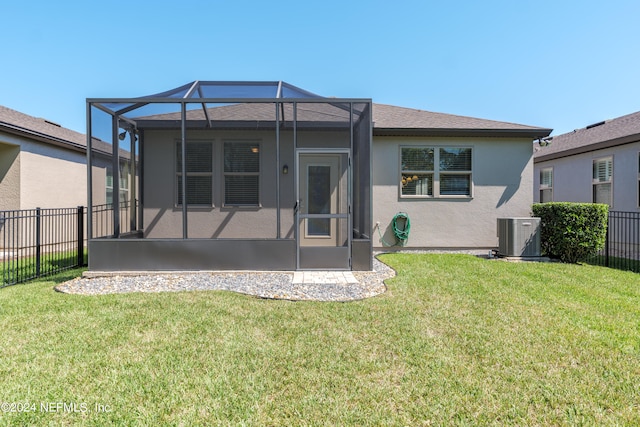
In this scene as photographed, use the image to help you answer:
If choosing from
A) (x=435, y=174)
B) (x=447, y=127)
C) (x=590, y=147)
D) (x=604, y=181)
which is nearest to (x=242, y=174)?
(x=435, y=174)

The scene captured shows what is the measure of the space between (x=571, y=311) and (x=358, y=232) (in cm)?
387

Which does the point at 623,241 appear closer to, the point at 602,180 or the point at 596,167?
the point at 602,180

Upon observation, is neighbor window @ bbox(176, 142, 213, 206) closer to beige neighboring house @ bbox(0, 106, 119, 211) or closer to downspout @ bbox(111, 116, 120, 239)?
beige neighboring house @ bbox(0, 106, 119, 211)

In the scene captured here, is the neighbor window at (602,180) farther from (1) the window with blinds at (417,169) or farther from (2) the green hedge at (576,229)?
(1) the window with blinds at (417,169)

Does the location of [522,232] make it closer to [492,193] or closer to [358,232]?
[492,193]

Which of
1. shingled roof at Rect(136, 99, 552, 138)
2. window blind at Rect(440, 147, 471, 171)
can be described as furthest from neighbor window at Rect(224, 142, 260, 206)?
window blind at Rect(440, 147, 471, 171)

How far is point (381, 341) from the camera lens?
303 cm

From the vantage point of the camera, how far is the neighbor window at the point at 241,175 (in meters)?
7.55

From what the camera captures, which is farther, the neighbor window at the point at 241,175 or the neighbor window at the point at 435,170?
the neighbor window at the point at 435,170

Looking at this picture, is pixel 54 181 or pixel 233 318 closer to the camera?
pixel 233 318

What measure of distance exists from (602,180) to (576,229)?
421 centimetres

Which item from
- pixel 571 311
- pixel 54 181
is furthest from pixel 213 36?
pixel 571 311

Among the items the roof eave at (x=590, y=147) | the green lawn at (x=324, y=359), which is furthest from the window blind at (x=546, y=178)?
the green lawn at (x=324, y=359)

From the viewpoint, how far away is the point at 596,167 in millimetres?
A: 9625
